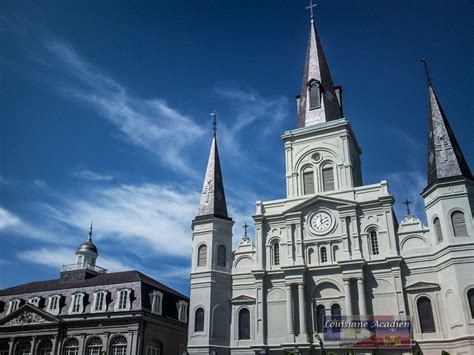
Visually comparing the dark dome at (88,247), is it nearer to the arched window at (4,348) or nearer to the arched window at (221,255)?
the arched window at (4,348)

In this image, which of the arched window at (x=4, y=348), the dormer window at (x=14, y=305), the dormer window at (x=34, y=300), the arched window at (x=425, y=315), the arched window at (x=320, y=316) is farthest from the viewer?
the dormer window at (x=14, y=305)

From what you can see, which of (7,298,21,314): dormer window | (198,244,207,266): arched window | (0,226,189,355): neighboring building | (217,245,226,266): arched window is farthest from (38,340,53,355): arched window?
(217,245,226,266): arched window

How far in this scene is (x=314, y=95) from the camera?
42.7 m

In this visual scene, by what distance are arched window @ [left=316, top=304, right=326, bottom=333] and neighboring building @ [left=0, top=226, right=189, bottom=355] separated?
13.7m

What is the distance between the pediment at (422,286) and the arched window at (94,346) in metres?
24.0

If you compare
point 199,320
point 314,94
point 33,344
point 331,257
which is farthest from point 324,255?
point 33,344

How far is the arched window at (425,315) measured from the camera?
29864 mm

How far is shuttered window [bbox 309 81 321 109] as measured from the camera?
42094mm

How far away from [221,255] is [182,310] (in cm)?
894

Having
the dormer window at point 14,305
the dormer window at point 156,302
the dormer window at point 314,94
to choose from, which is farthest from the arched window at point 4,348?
the dormer window at point 314,94

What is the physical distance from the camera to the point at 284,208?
37.3m

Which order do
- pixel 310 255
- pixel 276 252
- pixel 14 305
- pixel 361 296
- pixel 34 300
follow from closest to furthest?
1. pixel 361 296
2. pixel 310 255
3. pixel 276 252
4. pixel 34 300
5. pixel 14 305

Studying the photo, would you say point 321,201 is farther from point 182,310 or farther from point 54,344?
point 54,344

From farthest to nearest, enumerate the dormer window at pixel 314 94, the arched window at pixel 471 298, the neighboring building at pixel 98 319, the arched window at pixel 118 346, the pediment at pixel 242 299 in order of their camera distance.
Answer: the dormer window at pixel 314 94 → the neighboring building at pixel 98 319 → the arched window at pixel 118 346 → the pediment at pixel 242 299 → the arched window at pixel 471 298
